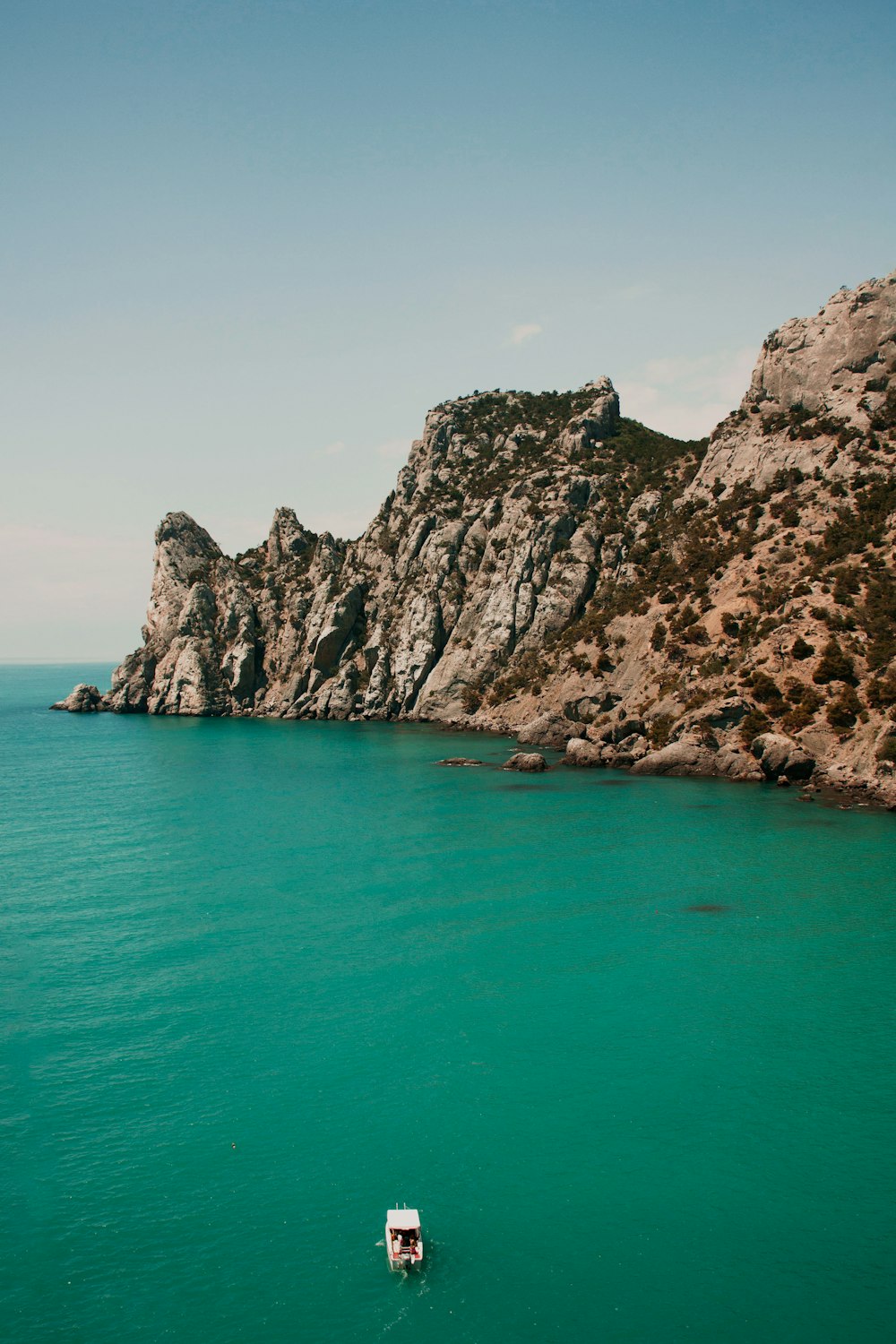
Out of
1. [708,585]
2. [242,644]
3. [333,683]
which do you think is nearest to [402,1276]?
[708,585]

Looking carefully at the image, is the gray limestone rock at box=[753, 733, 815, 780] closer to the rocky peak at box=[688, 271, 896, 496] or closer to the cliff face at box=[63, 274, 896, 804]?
the cliff face at box=[63, 274, 896, 804]

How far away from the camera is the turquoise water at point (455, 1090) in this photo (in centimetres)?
1789

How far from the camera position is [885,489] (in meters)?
87.8

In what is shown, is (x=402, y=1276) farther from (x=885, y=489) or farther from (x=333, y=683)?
(x=333, y=683)

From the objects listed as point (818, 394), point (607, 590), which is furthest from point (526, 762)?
point (818, 394)

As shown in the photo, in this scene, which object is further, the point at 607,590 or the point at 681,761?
the point at 607,590

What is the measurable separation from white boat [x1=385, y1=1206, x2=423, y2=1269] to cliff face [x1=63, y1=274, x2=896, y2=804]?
178 ft

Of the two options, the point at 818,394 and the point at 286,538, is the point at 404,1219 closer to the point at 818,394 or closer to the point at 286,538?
the point at 818,394

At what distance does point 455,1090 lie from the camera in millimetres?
25672

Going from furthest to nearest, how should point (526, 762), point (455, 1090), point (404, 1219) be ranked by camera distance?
point (526, 762), point (455, 1090), point (404, 1219)

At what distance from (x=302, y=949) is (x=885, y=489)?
3062 inches

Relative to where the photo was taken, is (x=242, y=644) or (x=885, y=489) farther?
(x=242, y=644)

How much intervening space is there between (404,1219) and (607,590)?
101754mm

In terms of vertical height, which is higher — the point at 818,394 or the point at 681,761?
the point at 818,394
